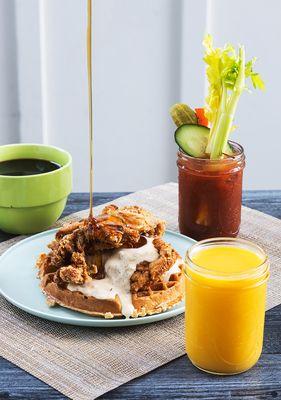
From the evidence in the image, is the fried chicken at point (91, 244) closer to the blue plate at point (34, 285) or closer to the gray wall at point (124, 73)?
the blue plate at point (34, 285)

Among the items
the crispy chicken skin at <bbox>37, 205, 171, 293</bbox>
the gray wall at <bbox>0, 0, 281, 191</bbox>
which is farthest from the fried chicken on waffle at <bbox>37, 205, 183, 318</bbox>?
the gray wall at <bbox>0, 0, 281, 191</bbox>

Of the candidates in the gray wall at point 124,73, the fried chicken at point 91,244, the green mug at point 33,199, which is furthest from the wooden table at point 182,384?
the gray wall at point 124,73

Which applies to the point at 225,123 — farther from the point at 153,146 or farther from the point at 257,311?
the point at 153,146

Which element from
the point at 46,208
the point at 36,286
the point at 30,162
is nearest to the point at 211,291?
the point at 36,286

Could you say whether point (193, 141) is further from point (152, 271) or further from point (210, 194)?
point (152, 271)

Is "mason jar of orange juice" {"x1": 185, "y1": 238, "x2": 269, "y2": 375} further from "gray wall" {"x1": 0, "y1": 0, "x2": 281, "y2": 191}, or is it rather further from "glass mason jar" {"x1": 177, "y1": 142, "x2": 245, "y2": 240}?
"gray wall" {"x1": 0, "y1": 0, "x2": 281, "y2": 191}

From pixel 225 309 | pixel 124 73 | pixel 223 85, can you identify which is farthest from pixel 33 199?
pixel 124 73
